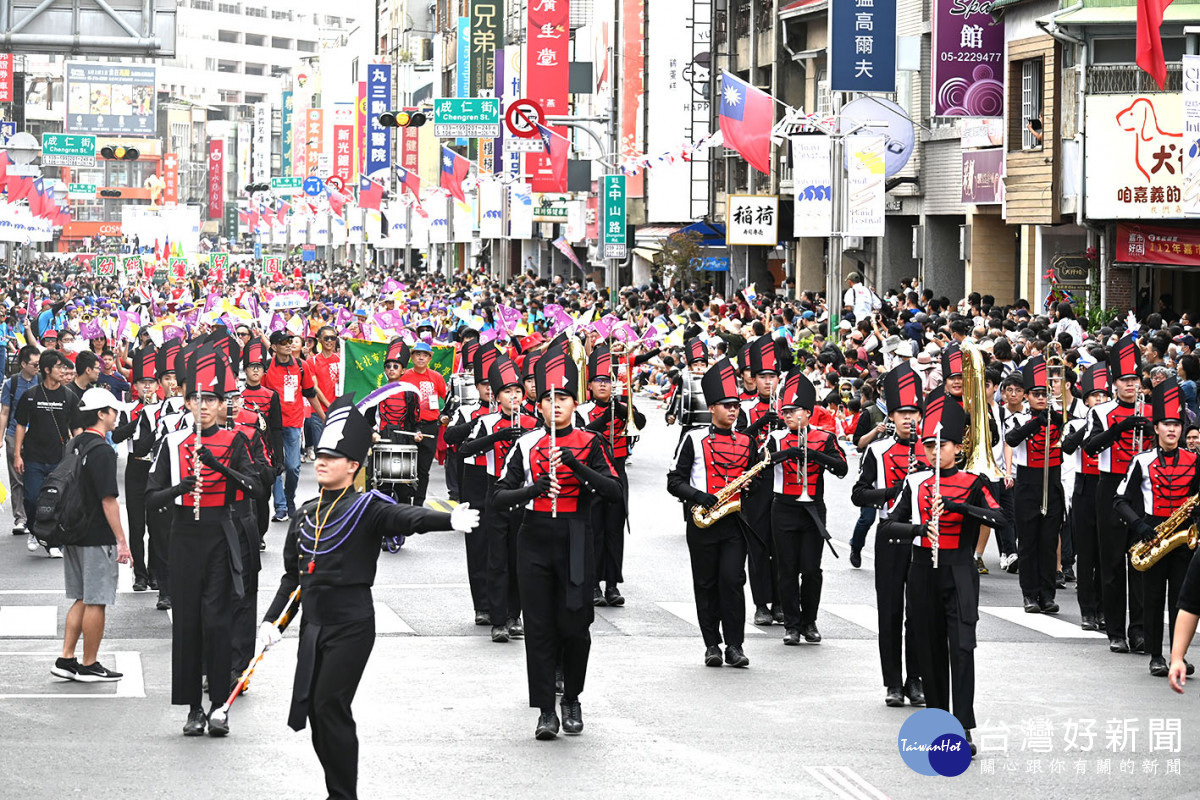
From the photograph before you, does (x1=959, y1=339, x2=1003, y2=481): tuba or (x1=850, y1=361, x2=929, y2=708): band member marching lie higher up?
(x1=959, y1=339, x2=1003, y2=481): tuba

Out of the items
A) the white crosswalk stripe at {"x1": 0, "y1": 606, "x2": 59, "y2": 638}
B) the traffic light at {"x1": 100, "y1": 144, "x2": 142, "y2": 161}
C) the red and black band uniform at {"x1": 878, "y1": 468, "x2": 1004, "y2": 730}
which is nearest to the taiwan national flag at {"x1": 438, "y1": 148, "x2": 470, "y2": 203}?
the traffic light at {"x1": 100, "y1": 144, "x2": 142, "y2": 161}

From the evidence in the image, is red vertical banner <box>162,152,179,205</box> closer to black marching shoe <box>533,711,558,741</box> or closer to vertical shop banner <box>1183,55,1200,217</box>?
vertical shop banner <box>1183,55,1200,217</box>

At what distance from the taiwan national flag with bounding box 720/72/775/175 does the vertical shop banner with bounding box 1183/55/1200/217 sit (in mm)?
7189

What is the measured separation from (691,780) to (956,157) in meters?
30.2

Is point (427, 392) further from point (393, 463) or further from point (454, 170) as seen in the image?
point (454, 170)

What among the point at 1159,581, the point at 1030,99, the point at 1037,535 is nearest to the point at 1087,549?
the point at 1037,535

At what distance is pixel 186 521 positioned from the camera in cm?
1067

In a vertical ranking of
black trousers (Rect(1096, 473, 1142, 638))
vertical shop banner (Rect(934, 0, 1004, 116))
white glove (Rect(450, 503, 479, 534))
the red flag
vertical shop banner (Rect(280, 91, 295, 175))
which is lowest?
black trousers (Rect(1096, 473, 1142, 638))

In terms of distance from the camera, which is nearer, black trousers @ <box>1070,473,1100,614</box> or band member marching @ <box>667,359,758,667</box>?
band member marching @ <box>667,359,758,667</box>

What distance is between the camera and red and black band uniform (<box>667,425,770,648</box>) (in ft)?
40.2

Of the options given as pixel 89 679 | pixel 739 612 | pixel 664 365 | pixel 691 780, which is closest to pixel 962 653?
pixel 691 780

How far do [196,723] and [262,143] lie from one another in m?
148

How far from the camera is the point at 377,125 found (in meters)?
85.9

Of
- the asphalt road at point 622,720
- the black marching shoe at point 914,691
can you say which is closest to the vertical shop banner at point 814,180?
the asphalt road at point 622,720
